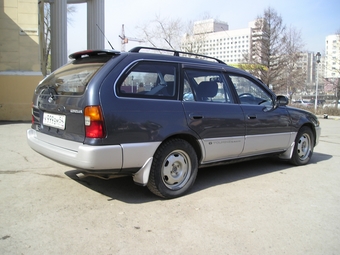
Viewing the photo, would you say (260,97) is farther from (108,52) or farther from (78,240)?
(78,240)

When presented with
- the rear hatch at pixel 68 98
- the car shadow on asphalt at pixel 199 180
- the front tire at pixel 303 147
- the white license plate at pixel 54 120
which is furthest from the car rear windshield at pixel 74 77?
the front tire at pixel 303 147

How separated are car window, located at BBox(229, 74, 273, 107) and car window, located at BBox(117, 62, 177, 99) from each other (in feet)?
4.11

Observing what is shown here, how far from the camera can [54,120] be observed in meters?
3.82

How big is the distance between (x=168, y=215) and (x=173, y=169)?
2.31 feet

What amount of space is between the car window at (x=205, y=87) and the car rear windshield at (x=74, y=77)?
3.65ft

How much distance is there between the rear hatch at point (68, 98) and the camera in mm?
3486

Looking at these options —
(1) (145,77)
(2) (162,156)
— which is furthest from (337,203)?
(1) (145,77)

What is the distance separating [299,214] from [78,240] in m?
2.44

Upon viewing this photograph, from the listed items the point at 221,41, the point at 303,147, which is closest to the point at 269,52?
the point at 221,41

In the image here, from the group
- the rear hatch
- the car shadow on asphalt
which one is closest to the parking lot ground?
the car shadow on asphalt

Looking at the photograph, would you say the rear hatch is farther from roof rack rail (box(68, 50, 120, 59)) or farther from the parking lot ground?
the parking lot ground

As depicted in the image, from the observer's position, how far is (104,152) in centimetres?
332

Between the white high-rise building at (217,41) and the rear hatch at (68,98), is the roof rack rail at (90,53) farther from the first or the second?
the white high-rise building at (217,41)

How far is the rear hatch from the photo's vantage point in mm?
3486
